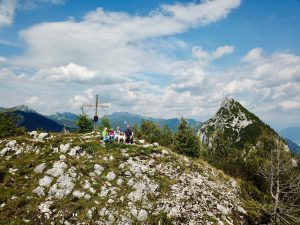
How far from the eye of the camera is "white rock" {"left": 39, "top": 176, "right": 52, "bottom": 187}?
991 inches

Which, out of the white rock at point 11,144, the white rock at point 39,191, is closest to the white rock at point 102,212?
the white rock at point 39,191

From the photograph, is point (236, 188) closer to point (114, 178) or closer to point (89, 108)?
point (114, 178)

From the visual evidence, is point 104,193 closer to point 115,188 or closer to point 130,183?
point 115,188

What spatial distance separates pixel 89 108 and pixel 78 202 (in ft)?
67.1

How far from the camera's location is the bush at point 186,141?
226 feet

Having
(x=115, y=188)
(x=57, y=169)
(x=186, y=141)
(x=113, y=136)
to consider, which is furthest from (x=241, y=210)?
(x=186, y=141)

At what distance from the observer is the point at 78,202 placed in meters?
23.1

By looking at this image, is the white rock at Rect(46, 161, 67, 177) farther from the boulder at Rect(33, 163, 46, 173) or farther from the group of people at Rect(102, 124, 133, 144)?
the group of people at Rect(102, 124, 133, 144)

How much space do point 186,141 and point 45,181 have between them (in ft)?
159

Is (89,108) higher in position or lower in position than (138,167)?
higher

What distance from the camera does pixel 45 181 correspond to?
25453 mm

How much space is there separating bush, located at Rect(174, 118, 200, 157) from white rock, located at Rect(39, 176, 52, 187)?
147 feet

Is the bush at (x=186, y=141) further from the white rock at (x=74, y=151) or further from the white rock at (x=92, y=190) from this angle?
the white rock at (x=92, y=190)

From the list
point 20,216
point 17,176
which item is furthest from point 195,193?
point 17,176
